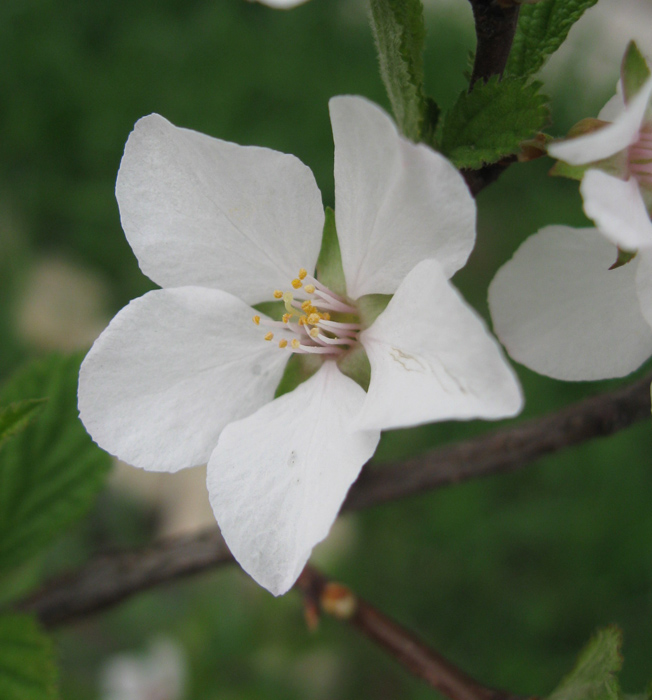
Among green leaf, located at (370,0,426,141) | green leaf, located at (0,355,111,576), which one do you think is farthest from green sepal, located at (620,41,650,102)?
green leaf, located at (0,355,111,576)

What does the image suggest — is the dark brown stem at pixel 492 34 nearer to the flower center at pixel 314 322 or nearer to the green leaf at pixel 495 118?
the green leaf at pixel 495 118

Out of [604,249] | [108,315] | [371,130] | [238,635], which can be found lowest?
[238,635]

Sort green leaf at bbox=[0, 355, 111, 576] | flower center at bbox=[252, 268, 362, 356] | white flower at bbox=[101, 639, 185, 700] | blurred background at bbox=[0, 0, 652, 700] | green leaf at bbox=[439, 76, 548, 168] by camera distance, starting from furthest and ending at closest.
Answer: blurred background at bbox=[0, 0, 652, 700] < white flower at bbox=[101, 639, 185, 700] < green leaf at bbox=[0, 355, 111, 576] < flower center at bbox=[252, 268, 362, 356] < green leaf at bbox=[439, 76, 548, 168]

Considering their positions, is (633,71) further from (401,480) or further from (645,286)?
(401,480)

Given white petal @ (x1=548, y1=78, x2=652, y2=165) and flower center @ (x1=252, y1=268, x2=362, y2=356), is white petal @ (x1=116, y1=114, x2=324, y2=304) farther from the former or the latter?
white petal @ (x1=548, y1=78, x2=652, y2=165)

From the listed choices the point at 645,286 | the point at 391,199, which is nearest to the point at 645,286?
the point at 645,286

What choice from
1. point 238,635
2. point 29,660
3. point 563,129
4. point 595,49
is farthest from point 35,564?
point 595,49

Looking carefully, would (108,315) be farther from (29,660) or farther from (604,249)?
(604,249)
